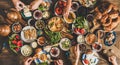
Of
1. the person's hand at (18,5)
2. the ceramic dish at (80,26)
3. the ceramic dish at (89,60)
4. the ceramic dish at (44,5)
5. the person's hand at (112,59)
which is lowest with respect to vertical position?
the person's hand at (112,59)

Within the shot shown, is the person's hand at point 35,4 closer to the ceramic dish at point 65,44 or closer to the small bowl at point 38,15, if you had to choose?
the small bowl at point 38,15

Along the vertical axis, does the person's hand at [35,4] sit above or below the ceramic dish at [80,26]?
above

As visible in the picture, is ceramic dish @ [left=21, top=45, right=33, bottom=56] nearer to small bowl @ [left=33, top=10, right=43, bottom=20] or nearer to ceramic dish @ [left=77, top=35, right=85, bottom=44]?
small bowl @ [left=33, top=10, right=43, bottom=20]

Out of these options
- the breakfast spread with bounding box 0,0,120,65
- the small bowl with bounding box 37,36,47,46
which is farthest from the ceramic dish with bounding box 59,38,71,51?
the small bowl with bounding box 37,36,47,46

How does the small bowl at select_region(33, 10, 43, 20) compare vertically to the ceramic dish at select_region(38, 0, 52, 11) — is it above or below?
below

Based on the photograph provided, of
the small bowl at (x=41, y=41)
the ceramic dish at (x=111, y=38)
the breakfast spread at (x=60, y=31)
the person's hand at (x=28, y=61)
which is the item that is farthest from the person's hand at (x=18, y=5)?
the ceramic dish at (x=111, y=38)

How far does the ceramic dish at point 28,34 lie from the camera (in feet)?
5.91

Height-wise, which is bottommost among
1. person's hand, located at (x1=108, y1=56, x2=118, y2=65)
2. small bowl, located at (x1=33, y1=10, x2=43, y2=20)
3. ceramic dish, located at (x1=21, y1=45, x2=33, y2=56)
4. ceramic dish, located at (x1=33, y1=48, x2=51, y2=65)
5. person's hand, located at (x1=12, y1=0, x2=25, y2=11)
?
person's hand, located at (x1=108, y1=56, x2=118, y2=65)

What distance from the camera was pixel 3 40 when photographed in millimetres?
1828

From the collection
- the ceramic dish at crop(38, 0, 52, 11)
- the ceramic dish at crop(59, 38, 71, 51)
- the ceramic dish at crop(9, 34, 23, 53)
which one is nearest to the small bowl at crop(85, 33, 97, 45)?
the ceramic dish at crop(59, 38, 71, 51)

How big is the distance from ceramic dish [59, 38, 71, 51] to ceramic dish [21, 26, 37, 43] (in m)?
0.20

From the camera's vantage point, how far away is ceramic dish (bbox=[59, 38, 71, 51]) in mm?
1794

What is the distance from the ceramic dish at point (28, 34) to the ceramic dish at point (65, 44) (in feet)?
0.65

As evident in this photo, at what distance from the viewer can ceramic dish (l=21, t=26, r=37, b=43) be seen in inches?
71.0
